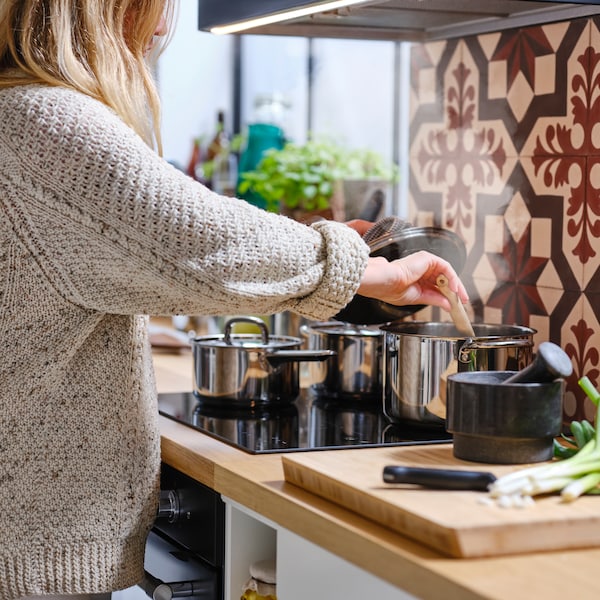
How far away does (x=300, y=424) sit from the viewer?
5.45 ft

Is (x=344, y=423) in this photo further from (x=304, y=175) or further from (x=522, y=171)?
(x=304, y=175)

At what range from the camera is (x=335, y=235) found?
1.30m

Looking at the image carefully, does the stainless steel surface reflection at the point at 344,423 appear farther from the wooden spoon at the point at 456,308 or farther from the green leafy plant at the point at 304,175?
the green leafy plant at the point at 304,175

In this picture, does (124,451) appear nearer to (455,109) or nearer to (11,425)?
(11,425)

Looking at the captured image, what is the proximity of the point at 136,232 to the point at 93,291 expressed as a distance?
0.10 m

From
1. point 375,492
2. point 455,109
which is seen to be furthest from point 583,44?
point 375,492

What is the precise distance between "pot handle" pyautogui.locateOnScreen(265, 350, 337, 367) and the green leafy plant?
902mm

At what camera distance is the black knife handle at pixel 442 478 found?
115cm

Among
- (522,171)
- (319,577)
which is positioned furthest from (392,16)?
(319,577)

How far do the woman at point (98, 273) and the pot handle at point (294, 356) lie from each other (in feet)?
1.01

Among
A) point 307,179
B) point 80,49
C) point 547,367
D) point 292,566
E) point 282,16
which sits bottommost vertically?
point 292,566

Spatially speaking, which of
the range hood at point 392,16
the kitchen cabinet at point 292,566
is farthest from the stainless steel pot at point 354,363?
the range hood at point 392,16

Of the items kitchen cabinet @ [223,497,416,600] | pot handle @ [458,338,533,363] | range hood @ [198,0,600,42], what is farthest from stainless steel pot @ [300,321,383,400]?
range hood @ [198,0,600,42]

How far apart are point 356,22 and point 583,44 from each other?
0.51m
